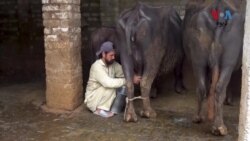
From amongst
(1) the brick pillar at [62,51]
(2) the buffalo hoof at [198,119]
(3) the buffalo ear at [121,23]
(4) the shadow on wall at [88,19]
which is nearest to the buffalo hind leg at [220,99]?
(2) the buffalo hoof at [198,119]

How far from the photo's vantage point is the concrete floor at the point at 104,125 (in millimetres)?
4781

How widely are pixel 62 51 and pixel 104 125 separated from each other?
1.38 m

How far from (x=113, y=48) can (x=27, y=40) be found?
4.78 m

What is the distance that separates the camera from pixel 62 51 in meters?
5.77

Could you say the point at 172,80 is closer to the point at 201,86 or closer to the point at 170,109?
the point at 170,109

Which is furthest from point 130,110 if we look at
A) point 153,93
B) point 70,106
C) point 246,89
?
point 246,89

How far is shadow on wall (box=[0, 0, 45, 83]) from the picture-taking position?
31.7ft

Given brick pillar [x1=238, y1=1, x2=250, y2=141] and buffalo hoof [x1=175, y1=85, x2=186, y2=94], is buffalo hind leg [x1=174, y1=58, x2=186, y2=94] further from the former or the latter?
brick pillar [x1=238, y1=1, x2=250, y2=141]

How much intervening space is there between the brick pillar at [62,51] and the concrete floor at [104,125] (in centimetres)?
31

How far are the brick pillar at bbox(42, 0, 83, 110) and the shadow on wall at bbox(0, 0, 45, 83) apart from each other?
12.2 feet

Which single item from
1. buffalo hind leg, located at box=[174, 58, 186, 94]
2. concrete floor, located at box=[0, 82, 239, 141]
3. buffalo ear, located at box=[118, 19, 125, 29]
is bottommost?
concrete floor, located at box=[0, 82, 239, 141]

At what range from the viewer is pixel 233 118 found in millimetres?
5469

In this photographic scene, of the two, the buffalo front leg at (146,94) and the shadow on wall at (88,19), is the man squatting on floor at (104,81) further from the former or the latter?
the shadow on wall at (88,19)

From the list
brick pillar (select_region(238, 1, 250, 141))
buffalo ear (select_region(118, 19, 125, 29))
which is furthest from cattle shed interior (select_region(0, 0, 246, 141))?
brick pillar (select_region(238, 1, 250, 141))
